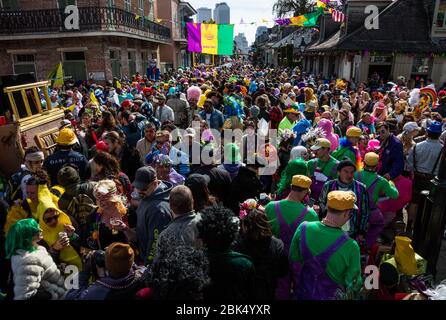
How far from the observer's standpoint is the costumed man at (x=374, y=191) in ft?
12.2

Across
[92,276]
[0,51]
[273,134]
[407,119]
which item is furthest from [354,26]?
[92,276]

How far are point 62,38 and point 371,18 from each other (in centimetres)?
1686

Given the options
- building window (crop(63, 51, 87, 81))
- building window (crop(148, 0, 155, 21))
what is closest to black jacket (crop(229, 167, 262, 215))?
building window (crop(63, 51, 87, 81))

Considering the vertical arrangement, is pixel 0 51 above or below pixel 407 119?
above

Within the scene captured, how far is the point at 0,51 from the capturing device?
17172 mm

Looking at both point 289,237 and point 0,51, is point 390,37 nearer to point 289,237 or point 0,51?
point 289,237

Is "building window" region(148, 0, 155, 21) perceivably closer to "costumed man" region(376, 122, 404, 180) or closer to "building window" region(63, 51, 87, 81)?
"building window" region(63, 51, 87, 81)

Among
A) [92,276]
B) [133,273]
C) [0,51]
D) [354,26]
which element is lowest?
[92,276]

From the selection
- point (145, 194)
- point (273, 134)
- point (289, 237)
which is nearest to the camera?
point (289, 237)

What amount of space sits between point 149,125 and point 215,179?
188cm

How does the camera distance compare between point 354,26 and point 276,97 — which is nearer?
point 276,97

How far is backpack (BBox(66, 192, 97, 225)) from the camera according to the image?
345 cm

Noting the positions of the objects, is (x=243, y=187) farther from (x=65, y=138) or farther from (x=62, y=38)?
(x=62, y=38)

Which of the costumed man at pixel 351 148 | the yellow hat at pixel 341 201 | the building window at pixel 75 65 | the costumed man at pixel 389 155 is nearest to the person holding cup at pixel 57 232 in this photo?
the yellow hat at pixel 341 201
